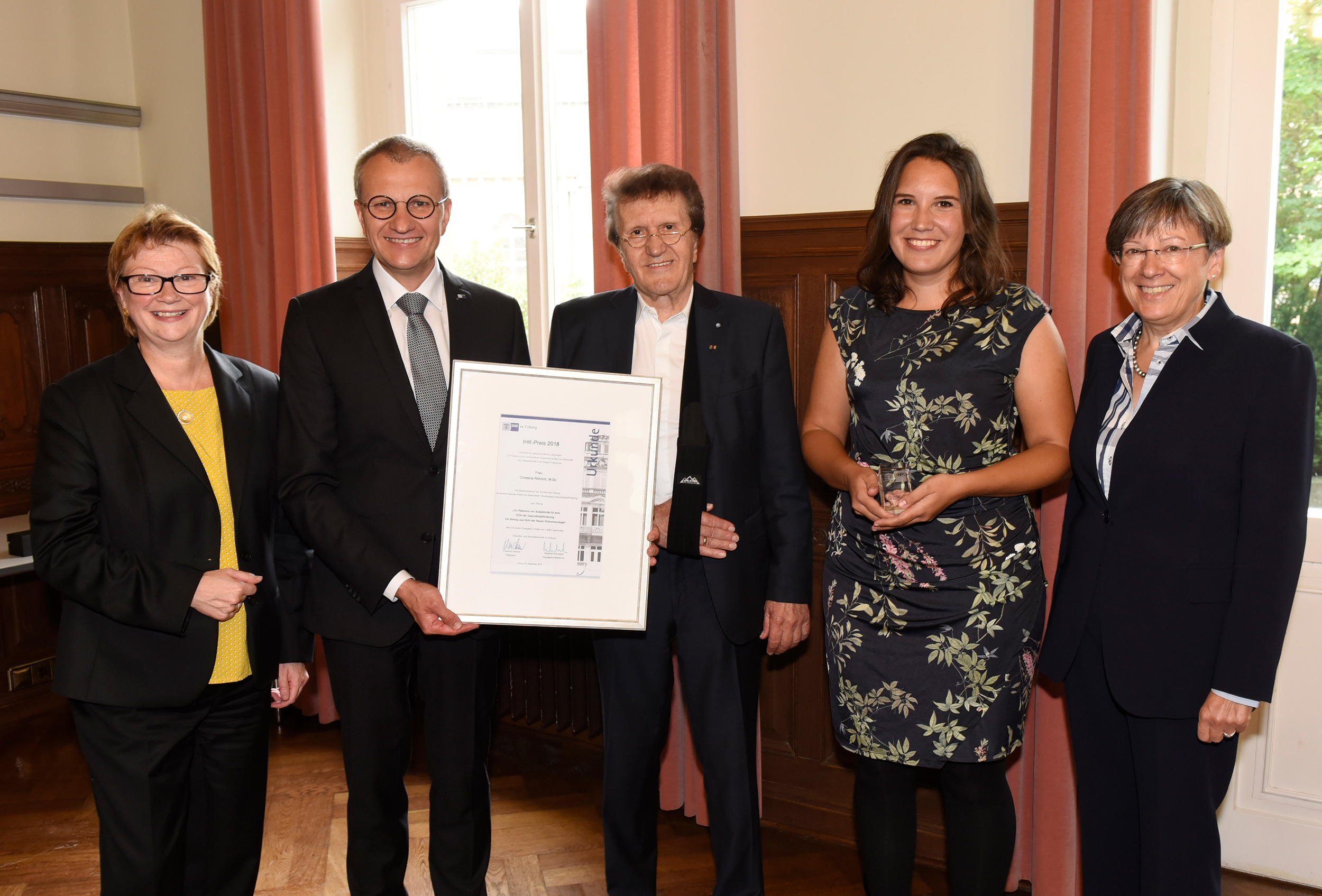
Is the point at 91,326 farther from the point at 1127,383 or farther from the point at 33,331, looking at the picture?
the point at 1127,383

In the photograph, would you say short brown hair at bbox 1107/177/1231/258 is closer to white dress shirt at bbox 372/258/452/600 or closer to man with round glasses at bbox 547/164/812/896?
man with round glasses at bbox 547/164/812/896

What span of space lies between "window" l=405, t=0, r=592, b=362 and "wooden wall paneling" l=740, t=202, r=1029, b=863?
36.1 inches

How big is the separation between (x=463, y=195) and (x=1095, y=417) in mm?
2825

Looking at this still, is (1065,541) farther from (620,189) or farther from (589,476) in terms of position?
(620,189)

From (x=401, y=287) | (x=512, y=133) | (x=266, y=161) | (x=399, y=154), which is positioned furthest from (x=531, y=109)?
(x=401, y=287)

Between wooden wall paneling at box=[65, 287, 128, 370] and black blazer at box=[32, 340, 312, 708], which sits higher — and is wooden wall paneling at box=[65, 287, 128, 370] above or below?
above

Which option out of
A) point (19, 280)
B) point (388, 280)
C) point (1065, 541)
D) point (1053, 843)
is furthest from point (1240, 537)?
point (19, 280)

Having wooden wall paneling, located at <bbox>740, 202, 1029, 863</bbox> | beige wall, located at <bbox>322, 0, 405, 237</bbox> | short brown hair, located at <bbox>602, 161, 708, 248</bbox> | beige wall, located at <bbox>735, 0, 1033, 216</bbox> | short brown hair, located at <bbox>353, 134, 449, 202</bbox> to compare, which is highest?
beige wall, located at <bbox>322, 0, 405, 237</bbox>

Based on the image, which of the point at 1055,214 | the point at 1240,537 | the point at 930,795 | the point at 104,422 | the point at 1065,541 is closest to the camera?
the point at 1240,537

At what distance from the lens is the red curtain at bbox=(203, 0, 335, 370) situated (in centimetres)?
377

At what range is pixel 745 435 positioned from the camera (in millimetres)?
2232

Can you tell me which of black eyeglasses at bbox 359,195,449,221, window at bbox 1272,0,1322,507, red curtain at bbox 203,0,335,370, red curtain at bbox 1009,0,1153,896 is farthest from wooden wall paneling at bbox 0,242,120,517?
window at bbox 1272,0,1322,507

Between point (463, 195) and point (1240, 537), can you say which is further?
point (463, 195)

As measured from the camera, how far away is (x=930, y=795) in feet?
9.39
